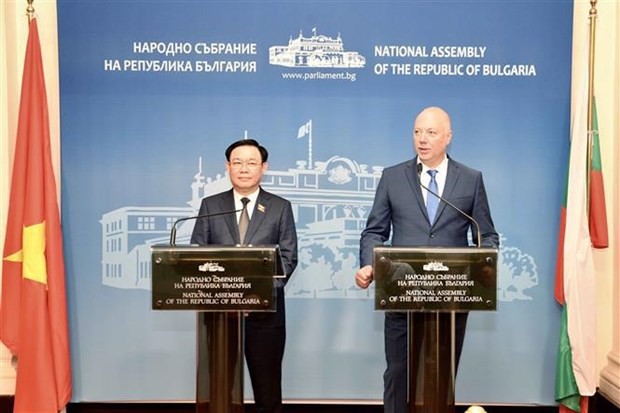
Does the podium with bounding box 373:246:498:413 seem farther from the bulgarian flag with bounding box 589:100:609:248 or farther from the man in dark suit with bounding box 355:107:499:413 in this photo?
the bulgarian flag with bounding box 589:100:609:248

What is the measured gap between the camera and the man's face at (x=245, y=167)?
3.14 meters

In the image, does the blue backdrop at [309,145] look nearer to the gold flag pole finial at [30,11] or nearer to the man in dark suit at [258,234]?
the gold flag pole finial at [30,11]

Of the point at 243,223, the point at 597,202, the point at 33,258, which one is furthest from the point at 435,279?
the point at 33,258

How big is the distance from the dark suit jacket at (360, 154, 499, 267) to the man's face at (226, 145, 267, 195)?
0.61 metres

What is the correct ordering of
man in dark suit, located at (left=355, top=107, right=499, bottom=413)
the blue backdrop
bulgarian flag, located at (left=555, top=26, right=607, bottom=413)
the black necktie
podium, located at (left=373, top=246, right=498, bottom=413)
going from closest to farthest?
podium, located at (left=373, top=246, right=498, bottom=413) < man in dark suit, located at (left=355, top=107, right=499, bottom=413) < the black necktie < bulgarian flag, located at (left=555, top=26, right=607, bottom=413) < the blue backdrop

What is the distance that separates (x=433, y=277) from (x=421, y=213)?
2.41 feet

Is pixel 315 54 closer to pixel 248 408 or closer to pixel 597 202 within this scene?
pixel 597 202

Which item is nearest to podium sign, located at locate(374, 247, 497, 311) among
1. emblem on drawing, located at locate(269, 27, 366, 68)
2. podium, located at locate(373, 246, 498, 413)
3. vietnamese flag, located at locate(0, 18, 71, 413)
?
podium, located at locate(373, 246, 498, 413)

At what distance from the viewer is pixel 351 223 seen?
3.83m

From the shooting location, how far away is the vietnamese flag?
3.52 meters

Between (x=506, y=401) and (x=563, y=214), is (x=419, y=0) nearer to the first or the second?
(x=563, y=214)

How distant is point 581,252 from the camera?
11.6 ft

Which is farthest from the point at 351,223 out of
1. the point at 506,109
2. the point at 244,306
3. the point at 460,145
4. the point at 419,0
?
the point at 244,306

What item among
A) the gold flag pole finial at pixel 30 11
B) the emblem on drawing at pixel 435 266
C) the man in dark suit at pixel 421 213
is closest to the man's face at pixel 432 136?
the man in dark suit at pixel 421 213
